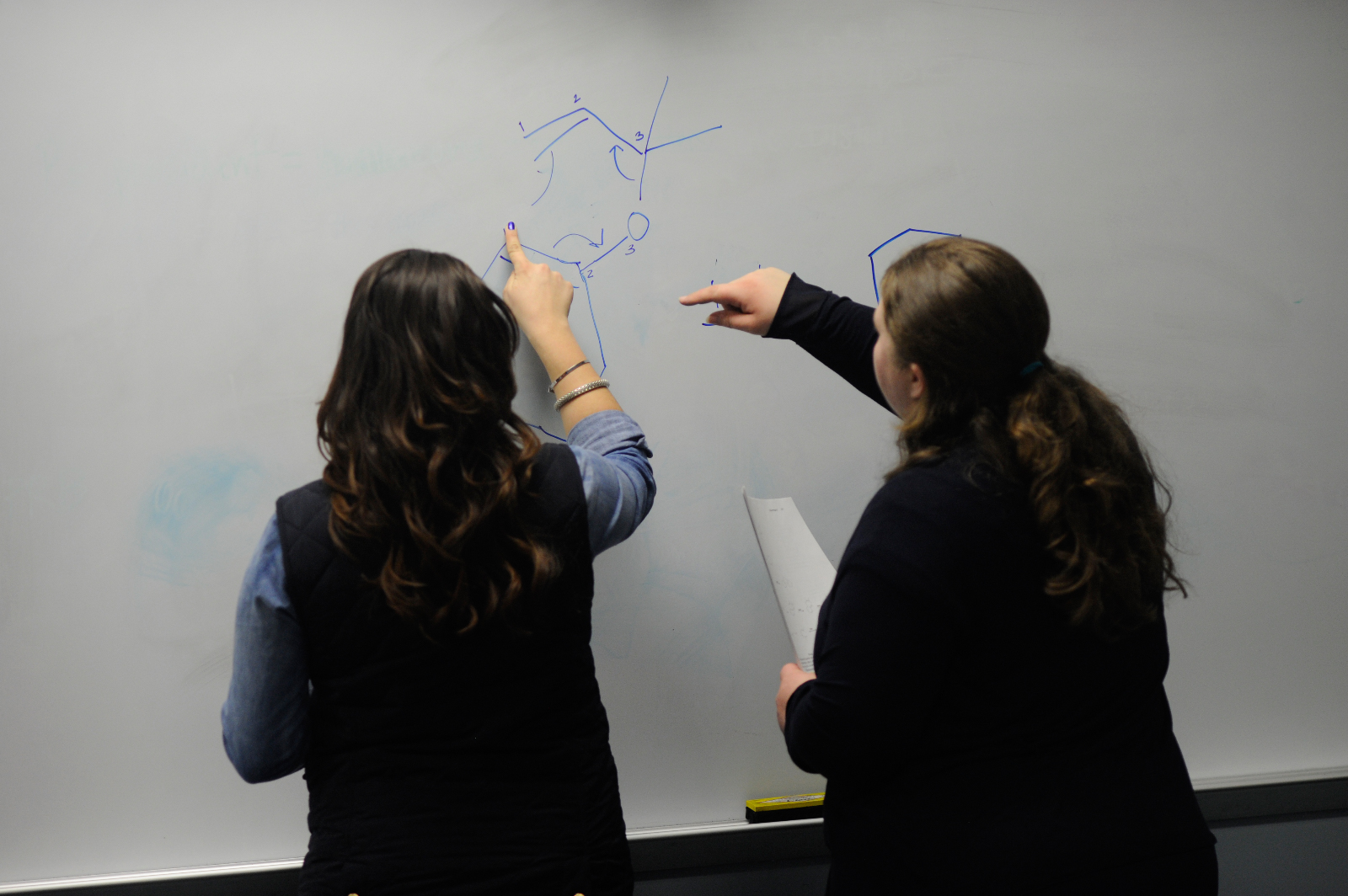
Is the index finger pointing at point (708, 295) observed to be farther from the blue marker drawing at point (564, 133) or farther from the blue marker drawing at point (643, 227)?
the blue marker drawing at point (564, 133)

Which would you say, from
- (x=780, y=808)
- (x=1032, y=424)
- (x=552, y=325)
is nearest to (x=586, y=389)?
(x=552, y=325)

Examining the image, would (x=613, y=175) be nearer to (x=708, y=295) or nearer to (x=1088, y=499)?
(x=708, y=295)

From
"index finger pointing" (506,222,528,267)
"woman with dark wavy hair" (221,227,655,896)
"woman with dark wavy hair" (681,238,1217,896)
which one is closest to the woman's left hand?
"woman with dark wavy hair" (681,238,1217,896)

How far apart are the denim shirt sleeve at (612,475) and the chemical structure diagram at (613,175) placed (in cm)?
29

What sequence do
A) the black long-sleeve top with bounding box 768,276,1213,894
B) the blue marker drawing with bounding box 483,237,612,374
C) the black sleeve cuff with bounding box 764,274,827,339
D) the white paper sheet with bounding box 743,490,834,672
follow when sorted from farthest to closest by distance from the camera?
the blue marker drawing with bounding box 483,237,612,374
the black sleeve cuff with bounding box 764,274,827,339
the white paper sheet with bounding box 743,490,834,672
the black long-sleeve top with bounding box 768,276,1213,894

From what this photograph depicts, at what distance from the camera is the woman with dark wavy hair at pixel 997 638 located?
0.76 metres

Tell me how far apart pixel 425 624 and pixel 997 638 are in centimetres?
53

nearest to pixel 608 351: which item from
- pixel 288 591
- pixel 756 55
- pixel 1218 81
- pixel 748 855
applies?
pixel 756 55

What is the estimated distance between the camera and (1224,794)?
148cm

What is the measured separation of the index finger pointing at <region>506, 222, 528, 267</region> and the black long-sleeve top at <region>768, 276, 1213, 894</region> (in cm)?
68

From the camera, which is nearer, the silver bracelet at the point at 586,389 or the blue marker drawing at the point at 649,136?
the silver bracelet at the point at 586,389

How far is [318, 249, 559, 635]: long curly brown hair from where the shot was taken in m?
0.76

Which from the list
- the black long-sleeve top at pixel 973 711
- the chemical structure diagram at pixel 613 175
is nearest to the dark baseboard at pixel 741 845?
the black long-sleeve top at pixel 973 711

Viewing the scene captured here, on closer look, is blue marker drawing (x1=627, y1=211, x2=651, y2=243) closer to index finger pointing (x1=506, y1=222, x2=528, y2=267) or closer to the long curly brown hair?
index finger pointing (x1=506, y1=222, x2=528, y2=267)
